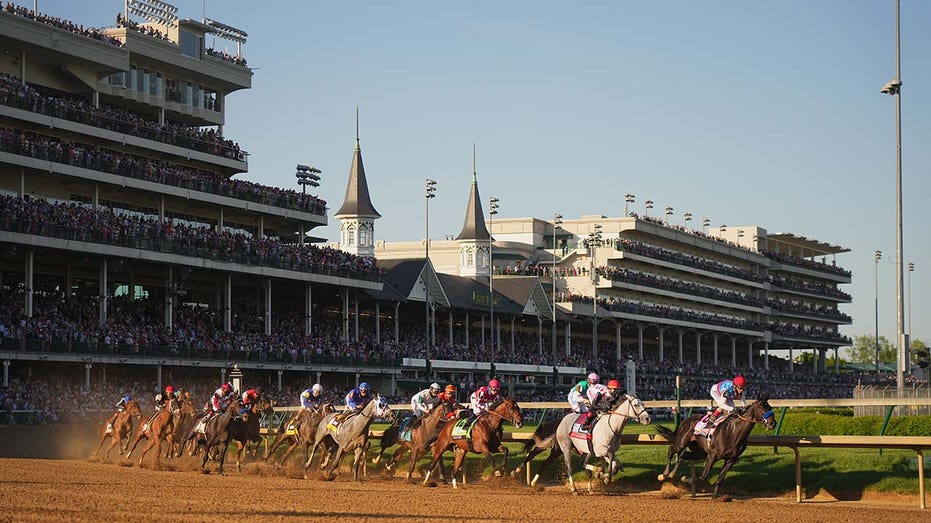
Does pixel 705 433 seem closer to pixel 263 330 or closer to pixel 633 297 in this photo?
pixel 263 330

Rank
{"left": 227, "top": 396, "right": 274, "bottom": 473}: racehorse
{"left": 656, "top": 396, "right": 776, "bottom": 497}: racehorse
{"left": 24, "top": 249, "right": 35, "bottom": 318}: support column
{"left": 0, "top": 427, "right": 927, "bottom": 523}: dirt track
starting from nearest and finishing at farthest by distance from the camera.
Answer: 1. {"left": 0, "top": 427, "right": 927, "bottom": 523}: dirt track
2. {"left": 656, "top": 396, "right": 776, "bottom": 497}: racehorse
3. {"left": 227, "top": 396, "right": 274, "bottom": 473}: racehorse
4. {"left": 24, "top": 249, "right": 35, "bottom": 318}: support column

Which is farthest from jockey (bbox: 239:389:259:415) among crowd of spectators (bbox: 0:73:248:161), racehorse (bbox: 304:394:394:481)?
crowd of spectators (bbox: 0:73:248:161)

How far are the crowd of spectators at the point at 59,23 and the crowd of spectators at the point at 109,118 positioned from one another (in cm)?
223

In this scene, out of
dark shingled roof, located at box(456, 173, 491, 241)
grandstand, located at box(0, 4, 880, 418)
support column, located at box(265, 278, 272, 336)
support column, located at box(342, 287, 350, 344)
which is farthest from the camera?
dark shingled roof, located at box(456, 173, 491, 241)

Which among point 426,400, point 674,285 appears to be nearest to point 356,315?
point 426,400

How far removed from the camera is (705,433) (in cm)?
1911

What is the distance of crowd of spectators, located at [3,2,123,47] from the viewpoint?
146 feet

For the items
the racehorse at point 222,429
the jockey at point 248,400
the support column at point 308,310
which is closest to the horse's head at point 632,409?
the jockey at point 248,400

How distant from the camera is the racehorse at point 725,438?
18453mm

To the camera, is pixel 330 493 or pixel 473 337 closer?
pixel 330 493

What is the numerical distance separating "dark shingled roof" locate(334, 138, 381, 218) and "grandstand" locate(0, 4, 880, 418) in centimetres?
11

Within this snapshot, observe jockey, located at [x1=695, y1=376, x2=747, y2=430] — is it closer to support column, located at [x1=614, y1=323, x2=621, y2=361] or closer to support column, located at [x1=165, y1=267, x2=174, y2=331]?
support column, located at [x1=165, y1=267, x2=174, y2=331]

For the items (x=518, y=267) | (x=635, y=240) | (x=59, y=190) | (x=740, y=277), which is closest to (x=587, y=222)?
(x=635, y=240)

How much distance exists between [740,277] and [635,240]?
587 inches
